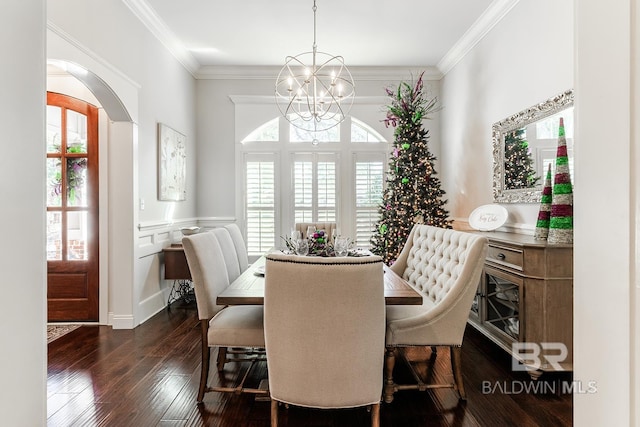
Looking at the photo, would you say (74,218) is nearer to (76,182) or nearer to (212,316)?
(76,182)

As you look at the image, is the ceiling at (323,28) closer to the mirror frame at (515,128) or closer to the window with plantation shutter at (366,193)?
the mirror frame at (515,128)

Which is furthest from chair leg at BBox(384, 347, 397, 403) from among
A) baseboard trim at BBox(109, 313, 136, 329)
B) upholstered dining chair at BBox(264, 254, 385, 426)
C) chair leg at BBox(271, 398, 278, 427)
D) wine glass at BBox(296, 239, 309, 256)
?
baseboard trim at BBox(109, 313, 136, 329)

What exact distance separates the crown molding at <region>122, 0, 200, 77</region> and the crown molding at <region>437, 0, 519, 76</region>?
3377 millimetres

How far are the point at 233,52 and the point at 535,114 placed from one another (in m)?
3.63

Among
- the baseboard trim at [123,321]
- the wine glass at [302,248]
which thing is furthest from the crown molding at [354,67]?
the baseboard trim at [123,321]

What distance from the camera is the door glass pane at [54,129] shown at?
3.78 m

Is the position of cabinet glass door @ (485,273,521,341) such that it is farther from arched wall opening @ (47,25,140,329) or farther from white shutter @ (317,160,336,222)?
arched wall opening @ (47,25,140,329)

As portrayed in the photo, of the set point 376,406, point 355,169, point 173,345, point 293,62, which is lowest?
point 173,345

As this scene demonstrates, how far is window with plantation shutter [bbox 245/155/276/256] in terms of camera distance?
5.59 m

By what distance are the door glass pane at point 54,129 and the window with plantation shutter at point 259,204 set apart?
235 centimetres

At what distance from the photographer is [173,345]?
3281 millimetres
